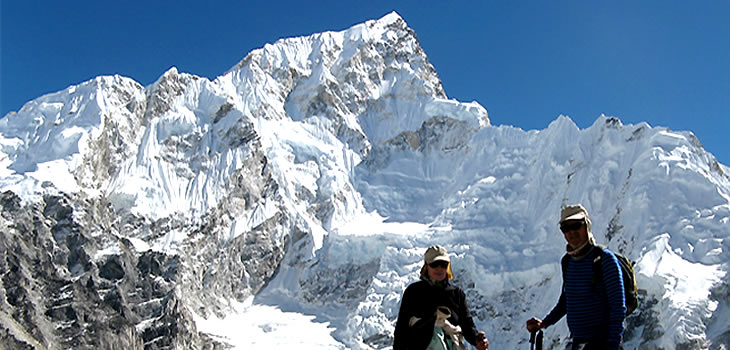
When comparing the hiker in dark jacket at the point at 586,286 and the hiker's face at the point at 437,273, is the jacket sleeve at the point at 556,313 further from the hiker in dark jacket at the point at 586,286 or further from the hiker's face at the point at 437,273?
the hiker's face at the point at 437,273

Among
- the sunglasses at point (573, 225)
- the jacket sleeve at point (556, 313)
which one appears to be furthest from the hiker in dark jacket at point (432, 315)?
the sunglasses at point (573, 225)

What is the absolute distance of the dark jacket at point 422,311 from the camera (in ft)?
26.2

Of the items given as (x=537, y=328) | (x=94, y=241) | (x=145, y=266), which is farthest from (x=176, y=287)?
(x=537, y=328)

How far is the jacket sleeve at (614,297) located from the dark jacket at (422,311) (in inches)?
57.3

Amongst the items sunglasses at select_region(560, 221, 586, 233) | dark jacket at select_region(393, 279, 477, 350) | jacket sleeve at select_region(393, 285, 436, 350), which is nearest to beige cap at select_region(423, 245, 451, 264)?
dark jacket at select_region(393, 279, 477, 350)

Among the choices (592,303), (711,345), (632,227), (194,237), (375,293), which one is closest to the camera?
(592,303)

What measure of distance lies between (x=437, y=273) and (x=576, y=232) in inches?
59.3

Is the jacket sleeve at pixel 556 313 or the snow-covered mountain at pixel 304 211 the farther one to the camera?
the snow-covered mountain at pixel 304 211

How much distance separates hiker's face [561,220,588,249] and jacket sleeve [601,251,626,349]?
1.12 ft

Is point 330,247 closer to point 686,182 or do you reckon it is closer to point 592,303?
point 686,182

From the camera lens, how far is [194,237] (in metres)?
108

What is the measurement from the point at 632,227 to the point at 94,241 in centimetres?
6826

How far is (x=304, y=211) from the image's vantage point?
386ft

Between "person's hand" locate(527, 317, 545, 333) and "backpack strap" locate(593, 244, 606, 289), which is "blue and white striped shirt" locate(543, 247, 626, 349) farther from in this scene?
"person's hand" locate(527, 317, 545, 333)
